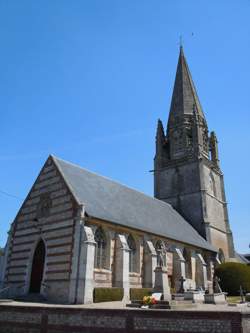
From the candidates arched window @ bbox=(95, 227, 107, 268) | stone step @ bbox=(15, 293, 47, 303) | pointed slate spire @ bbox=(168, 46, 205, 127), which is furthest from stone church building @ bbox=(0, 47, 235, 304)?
pointed slate spire @ bbox=(168, 46, 205, 127)

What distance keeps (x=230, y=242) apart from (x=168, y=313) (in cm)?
2954

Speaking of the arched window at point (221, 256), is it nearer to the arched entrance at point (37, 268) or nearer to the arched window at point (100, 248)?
the arched window at point (100, 248)

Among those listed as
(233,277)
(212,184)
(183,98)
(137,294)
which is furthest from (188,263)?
(183,98)

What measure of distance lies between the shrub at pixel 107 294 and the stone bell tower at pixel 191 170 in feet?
54.1

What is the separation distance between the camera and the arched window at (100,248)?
751 inches

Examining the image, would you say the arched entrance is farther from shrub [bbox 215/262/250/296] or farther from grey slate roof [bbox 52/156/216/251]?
shrub [bbox 215/262/250/296]

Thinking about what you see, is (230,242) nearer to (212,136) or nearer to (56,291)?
(212,136)

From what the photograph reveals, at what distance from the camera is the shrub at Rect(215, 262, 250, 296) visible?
1051 inches

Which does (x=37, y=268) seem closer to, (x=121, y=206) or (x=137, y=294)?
(x=137, y=294)

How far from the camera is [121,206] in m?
23.6

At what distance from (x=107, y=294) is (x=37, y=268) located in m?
5.25

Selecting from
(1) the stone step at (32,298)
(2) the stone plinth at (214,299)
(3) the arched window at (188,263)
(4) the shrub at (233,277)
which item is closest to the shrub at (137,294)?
(2) the stone plinth at (214,299)

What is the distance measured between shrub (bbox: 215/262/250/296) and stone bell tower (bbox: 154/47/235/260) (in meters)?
4.63

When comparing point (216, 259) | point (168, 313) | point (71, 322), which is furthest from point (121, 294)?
point (216, 259)
